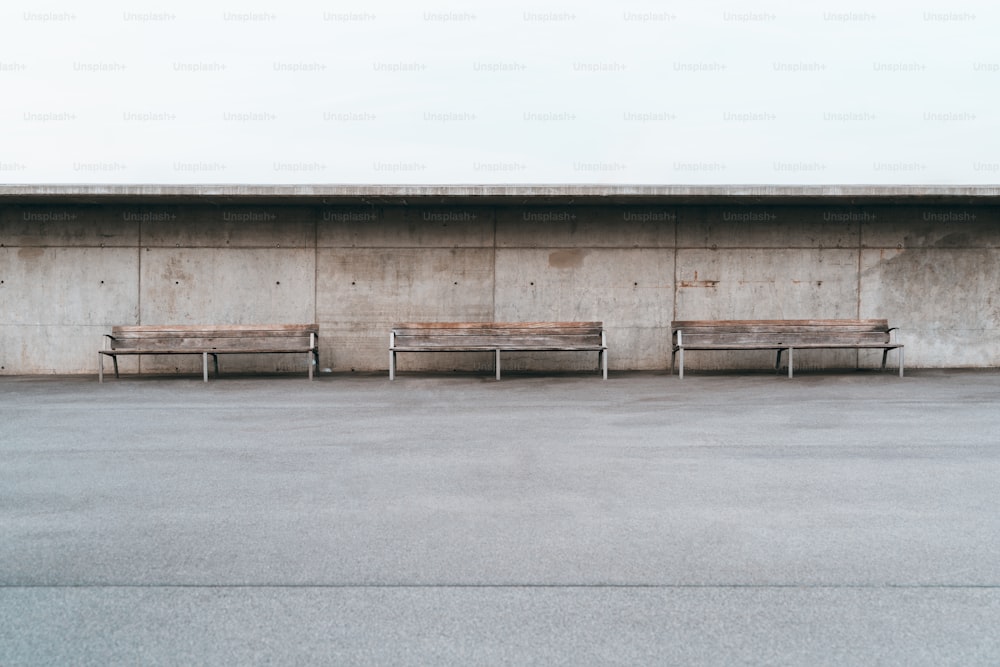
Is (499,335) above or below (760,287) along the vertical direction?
below

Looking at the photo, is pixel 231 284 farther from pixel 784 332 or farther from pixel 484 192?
pixel 784 332

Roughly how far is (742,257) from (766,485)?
28.8 ft

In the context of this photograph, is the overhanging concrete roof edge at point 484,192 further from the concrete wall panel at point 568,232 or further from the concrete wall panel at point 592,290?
the concrete wall panel at point 592,290

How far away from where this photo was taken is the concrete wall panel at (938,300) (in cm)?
1229

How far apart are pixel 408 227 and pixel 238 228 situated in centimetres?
275

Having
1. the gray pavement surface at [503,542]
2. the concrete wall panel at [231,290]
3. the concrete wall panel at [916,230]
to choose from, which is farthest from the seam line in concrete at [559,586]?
the concrete wall panel at [916,230]

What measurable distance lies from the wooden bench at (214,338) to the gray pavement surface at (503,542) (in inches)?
185

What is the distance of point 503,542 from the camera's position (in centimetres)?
325

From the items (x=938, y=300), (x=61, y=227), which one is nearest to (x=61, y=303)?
(x=61, y=227)

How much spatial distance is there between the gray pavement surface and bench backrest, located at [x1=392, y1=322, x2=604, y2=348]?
15.6 ft

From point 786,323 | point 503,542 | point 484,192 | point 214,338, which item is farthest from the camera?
point 786,323

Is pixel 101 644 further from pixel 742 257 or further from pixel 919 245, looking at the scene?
pixel 919 245

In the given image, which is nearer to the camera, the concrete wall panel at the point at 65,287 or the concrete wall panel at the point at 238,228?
the concrete wall panel at the point at 65,287

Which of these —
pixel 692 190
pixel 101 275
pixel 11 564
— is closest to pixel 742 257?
pixel 692 190
